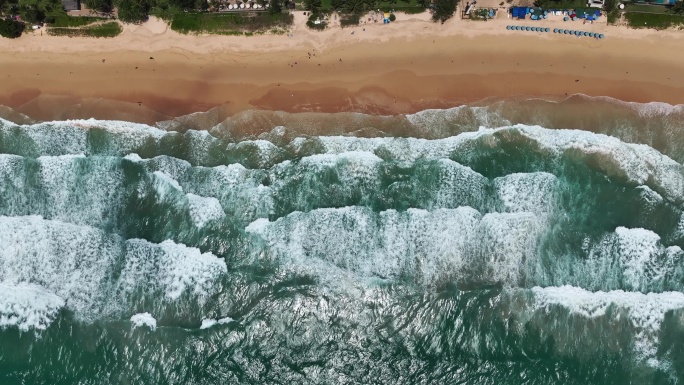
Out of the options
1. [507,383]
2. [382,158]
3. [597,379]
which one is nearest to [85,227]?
[382,158]

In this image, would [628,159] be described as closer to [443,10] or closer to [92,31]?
[443,10]

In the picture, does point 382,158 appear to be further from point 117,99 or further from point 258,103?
point 117,99

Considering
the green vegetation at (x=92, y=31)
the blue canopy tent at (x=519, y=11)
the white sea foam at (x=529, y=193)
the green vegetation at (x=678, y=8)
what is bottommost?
the white sea foam at (x=529, y=193)

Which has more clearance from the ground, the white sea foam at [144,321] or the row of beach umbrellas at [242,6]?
the row of beach umbrellas at [242,6]

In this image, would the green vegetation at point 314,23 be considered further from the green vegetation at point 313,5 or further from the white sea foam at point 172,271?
the white sea foam at point 172,271

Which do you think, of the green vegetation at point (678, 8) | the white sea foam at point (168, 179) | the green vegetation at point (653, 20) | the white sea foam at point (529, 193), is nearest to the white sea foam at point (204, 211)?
the white sea foam at point (168, 179)

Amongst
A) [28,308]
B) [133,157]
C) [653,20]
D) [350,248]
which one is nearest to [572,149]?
[653,20]

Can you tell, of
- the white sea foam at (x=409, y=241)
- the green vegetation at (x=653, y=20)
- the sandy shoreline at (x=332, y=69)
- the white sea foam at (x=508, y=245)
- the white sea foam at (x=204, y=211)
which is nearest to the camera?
the white sea foam at (x=508, y=245)
